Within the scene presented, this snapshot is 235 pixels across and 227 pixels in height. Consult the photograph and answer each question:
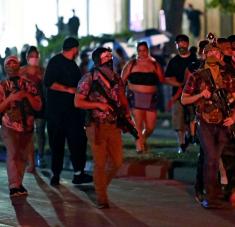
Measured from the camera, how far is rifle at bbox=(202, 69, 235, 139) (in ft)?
34.9

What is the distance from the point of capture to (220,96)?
10.7 meters

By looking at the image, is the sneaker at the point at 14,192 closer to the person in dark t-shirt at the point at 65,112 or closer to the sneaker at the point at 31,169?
the person in dark t-shirt at the point at 65,112

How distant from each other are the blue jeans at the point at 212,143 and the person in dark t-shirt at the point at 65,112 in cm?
245

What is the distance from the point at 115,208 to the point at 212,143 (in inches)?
50.5

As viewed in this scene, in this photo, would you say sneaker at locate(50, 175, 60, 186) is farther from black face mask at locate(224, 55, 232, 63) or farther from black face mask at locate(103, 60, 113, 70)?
black face mask at locate(224, 55, 232, 63)

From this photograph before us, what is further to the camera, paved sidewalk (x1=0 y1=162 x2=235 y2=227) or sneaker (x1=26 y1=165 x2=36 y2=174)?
sneaker (x1=26 y1=165 x2=36 y2=174)

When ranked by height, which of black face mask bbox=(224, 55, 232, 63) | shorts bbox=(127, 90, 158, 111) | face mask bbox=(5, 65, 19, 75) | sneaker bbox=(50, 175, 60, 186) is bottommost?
sneaker bbox=(50, 175, 60, 186)

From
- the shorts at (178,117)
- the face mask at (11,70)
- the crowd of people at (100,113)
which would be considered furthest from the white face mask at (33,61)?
the face mask at (11,70)

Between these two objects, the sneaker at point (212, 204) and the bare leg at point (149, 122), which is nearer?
the sneaker at point (212, 204)

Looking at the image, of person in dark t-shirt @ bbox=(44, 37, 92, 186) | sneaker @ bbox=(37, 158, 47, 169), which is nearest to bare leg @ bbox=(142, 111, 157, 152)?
sneaker @ bbox=(37, 158, 47, 169)

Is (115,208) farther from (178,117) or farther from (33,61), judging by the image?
(178,117)

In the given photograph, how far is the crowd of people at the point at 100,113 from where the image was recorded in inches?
420

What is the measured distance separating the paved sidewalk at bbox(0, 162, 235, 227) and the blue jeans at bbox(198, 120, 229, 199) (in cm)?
45

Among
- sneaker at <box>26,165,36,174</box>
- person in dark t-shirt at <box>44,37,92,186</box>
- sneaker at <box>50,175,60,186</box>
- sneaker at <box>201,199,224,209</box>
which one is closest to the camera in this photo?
sneaker at <box>201,199,224,209</box>
